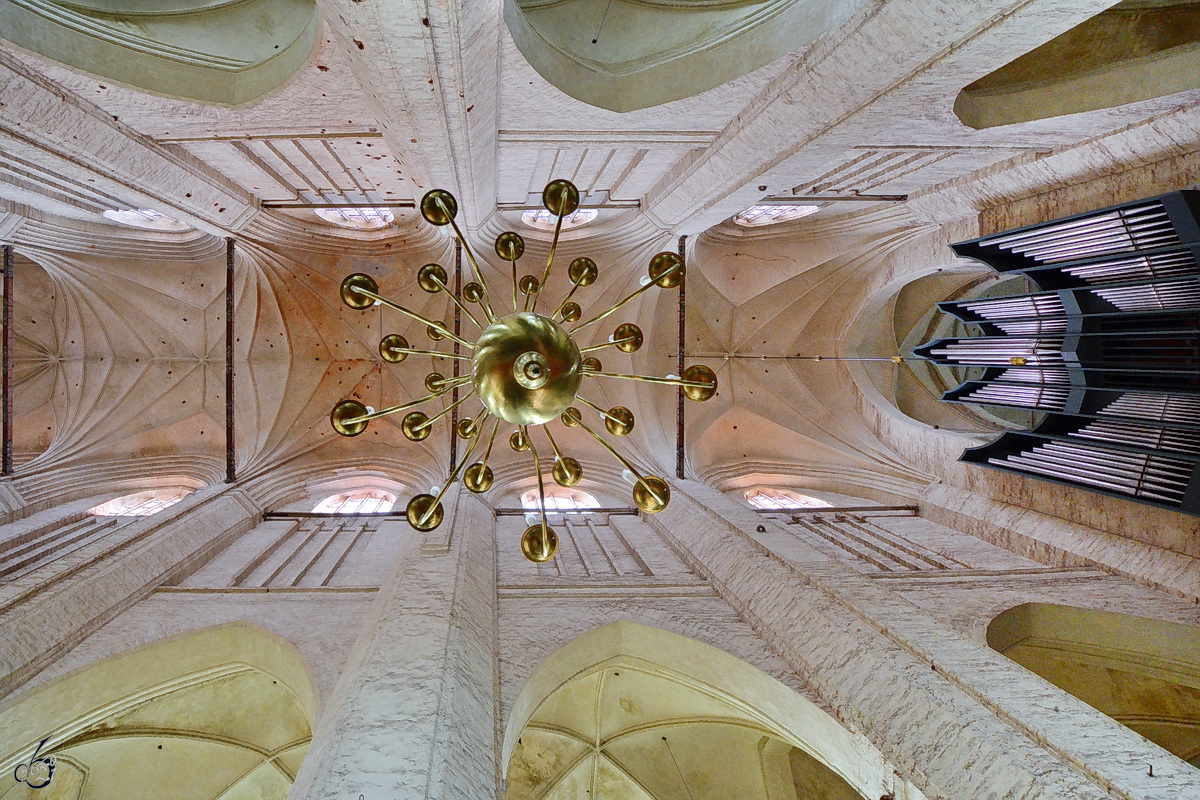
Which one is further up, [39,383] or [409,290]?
[409,290]

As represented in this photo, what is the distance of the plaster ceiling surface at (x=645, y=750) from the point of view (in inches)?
223

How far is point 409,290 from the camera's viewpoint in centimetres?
1123

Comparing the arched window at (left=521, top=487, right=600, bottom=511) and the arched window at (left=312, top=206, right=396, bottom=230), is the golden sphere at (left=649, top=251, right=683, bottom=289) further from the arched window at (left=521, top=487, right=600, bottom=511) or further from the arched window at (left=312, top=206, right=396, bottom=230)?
the arched window at (left=312, top=206, right=396, bottom=230)

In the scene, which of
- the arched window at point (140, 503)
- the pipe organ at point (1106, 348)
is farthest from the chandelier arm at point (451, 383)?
the arched window at point (140, 503)

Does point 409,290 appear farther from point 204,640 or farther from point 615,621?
point 615,621

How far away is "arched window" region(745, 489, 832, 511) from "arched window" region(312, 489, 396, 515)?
639 cm

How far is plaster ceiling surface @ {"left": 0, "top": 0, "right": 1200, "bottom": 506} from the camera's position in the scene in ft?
15.0

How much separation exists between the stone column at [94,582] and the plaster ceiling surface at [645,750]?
4.06m

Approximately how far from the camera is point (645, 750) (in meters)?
5.91

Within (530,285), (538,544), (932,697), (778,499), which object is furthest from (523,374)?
(778,499)

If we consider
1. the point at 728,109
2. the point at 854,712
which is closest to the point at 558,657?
the point at 854,712

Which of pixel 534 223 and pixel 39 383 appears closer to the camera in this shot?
pixel 534 223

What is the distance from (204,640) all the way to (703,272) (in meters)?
9.14

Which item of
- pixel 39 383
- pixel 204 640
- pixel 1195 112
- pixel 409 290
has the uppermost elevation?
pixel 1195 112
